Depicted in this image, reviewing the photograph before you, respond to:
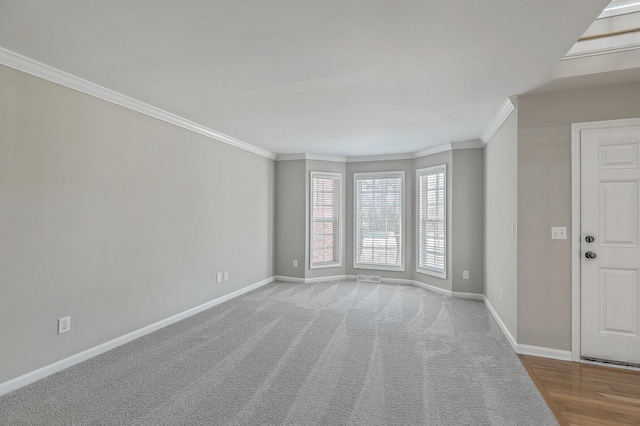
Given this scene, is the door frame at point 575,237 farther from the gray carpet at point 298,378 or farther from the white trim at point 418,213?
the white trim at point 418,213

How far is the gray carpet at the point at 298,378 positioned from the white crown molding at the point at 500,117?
2370mm

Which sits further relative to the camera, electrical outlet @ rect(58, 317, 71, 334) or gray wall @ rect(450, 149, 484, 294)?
gray wall @ rect(450, 149, 484, 294)

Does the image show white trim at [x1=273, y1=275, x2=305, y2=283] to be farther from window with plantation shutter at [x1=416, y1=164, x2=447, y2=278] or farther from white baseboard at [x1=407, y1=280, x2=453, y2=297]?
window with plantation shutter at [x1=416, y1=164, x2=447, y2=278]

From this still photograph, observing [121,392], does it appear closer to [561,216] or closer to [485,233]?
[561,216]

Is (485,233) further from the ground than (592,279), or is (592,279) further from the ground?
(485,233)

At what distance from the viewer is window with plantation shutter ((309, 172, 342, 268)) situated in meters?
6.08

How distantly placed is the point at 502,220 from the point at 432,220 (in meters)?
1.83

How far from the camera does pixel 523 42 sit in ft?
6.81

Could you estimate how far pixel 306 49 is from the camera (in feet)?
7.10

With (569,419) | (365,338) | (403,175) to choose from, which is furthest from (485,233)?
(569,419)

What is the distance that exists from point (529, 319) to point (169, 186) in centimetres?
407

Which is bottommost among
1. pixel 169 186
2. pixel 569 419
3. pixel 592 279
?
pixel 569 419

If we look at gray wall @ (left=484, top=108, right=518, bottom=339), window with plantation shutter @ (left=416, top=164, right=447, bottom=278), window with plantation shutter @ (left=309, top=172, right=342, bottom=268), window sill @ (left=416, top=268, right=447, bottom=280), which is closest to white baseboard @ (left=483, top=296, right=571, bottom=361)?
gray wall @ (left=484, top=108, right=518, bottom=339)

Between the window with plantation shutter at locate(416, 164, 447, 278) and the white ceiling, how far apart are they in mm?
1892
